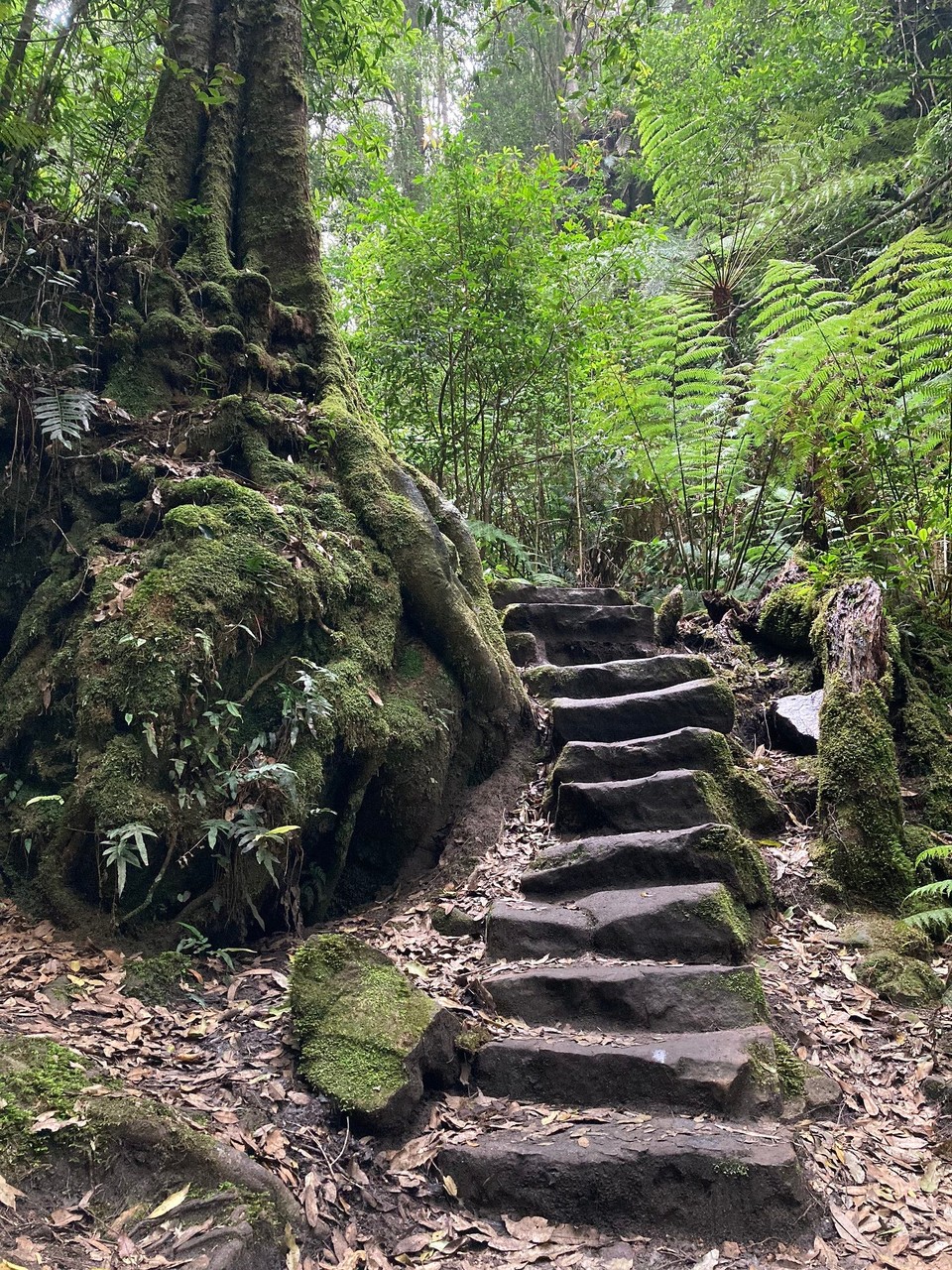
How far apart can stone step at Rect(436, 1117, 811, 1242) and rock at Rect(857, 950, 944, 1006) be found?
1107mm

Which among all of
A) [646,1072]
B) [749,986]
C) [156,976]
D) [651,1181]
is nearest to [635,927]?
[749,986]

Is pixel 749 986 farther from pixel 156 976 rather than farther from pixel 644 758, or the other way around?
pixel 156 976

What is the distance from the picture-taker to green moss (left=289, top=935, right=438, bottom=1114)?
278 cm

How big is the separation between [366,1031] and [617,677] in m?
3.37

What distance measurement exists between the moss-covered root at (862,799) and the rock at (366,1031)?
2293 mm

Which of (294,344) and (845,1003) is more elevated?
(294,344)

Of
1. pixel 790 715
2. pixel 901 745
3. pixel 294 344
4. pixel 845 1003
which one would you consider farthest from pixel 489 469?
pixel 845 1003

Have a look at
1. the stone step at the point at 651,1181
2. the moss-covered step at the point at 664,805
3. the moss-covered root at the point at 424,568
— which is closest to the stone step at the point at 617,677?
the moss-covered root at the point at 424,568

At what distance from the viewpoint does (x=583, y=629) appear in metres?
6.66

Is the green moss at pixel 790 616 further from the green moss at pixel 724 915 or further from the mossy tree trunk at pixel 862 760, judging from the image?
the green moss at pixel 724 915

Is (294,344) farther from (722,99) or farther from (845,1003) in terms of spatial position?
(722,99)

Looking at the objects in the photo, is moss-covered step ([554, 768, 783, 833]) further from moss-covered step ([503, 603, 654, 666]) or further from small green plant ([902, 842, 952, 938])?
moss-covered step ([503, 603, 654, 666])

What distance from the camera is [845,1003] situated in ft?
11.4

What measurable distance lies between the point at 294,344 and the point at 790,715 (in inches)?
168
